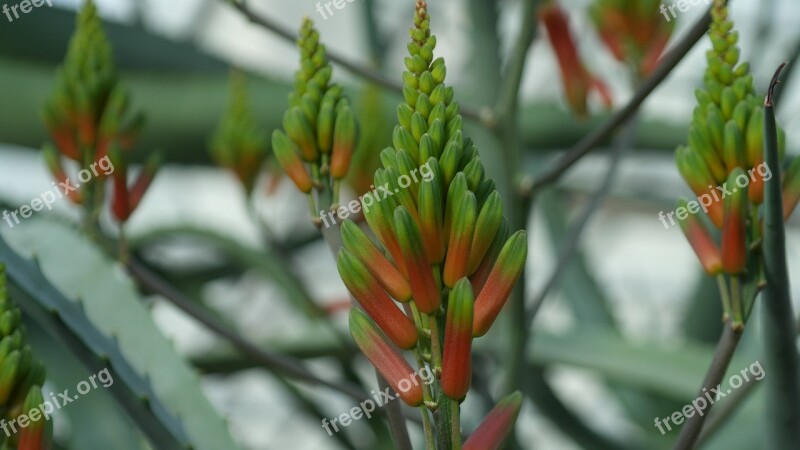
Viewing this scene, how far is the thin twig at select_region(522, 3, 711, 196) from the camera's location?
391mm

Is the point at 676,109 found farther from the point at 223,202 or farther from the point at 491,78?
the point at 491,78

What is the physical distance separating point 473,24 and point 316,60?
50 cm

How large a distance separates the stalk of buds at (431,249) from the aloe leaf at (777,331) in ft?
0.24

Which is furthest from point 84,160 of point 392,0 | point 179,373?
point 392,0

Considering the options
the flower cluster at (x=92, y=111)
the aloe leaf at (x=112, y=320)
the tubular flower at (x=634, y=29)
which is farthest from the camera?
the tubular flower at (x=634, y=29)

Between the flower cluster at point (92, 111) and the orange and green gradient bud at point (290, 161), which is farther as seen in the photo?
the flower cluster at point (92, 111)

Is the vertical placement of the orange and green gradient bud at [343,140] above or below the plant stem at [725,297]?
above

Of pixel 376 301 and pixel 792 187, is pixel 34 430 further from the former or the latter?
pixel 792 187

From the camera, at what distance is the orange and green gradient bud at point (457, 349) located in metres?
0.24

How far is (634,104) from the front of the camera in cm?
43

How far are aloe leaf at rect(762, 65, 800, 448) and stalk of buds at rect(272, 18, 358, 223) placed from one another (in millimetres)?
133

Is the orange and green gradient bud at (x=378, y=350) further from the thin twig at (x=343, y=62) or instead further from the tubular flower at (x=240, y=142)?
the tubular flower at (x=240, y=142)

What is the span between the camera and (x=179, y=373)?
40 centimetres

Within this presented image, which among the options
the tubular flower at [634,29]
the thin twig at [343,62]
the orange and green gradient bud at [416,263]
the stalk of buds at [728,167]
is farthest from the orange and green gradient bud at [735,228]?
the tubular flower at [634,29]
